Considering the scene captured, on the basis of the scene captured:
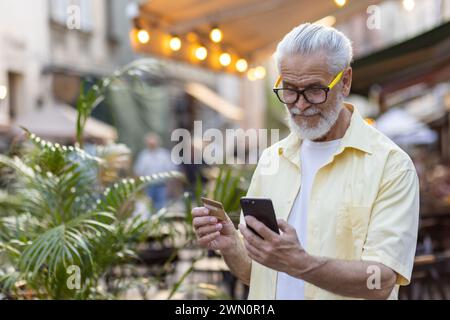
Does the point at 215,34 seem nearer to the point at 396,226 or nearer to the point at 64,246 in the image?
the point at 64,246

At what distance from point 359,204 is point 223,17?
237 inches

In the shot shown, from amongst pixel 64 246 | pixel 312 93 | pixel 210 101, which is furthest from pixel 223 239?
pixel 210 101

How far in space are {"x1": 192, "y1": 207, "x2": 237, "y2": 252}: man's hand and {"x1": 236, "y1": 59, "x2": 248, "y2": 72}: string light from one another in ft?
24.6

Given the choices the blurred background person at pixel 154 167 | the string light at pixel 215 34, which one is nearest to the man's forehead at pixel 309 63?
the string light at pixel 215 34

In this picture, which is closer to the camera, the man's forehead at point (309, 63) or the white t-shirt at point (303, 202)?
the man's forehead at point (309, 63)

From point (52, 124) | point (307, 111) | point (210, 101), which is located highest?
point (210, 101)

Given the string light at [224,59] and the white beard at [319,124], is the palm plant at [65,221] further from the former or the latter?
the string light at [224,59]

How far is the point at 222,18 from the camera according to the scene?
787 cm

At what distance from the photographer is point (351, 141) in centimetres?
215

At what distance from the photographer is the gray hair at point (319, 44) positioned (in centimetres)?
207

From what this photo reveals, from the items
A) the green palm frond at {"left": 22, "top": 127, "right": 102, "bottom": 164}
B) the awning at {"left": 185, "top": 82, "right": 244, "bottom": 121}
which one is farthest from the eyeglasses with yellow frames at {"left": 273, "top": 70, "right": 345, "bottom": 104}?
the awning at {"left": 185, "top": 82, "right": 244, "bottom": 121}

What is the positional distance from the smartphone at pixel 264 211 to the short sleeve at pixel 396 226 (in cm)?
29

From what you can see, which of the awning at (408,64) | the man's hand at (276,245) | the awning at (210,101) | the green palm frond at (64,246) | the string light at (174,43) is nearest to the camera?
the man's hand at (276,245)
